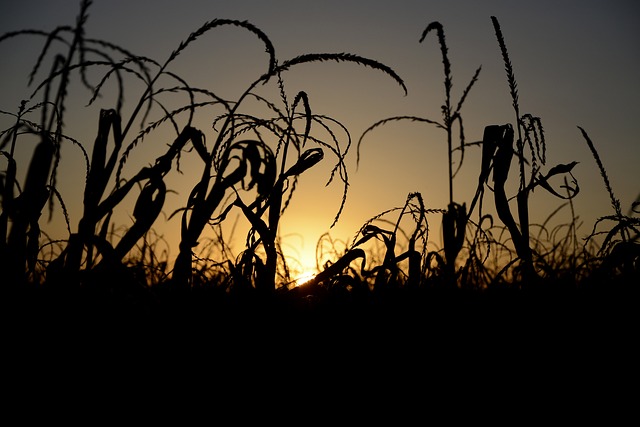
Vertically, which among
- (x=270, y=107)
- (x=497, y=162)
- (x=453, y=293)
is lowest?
(x=453, y=293)

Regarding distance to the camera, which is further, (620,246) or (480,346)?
(620,246)

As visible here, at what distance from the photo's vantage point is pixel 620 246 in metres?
2.64

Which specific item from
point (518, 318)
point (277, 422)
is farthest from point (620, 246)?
point (277, 422)

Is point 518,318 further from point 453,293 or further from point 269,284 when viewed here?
point 269,284

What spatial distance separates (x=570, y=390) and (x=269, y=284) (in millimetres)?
1121

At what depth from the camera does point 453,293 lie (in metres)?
2.51

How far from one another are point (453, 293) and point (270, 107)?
3.74 ft

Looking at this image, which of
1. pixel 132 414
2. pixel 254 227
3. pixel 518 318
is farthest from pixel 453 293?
pixel 132 414

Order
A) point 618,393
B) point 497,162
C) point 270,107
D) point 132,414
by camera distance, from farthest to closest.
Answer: point 497,162 < point 270,107 < point 618,393 < point 132,414

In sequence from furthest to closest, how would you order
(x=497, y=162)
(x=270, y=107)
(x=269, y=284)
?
(x=497, y=162) < (x=270, y=107) < (x=269, y=284)

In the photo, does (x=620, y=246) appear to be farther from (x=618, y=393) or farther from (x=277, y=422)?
(x=277, y=422)

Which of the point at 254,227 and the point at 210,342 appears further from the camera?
the point at 254,227

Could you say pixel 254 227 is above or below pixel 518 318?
above

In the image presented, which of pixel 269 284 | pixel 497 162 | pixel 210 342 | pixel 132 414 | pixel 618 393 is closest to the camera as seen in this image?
pixel 132 414
